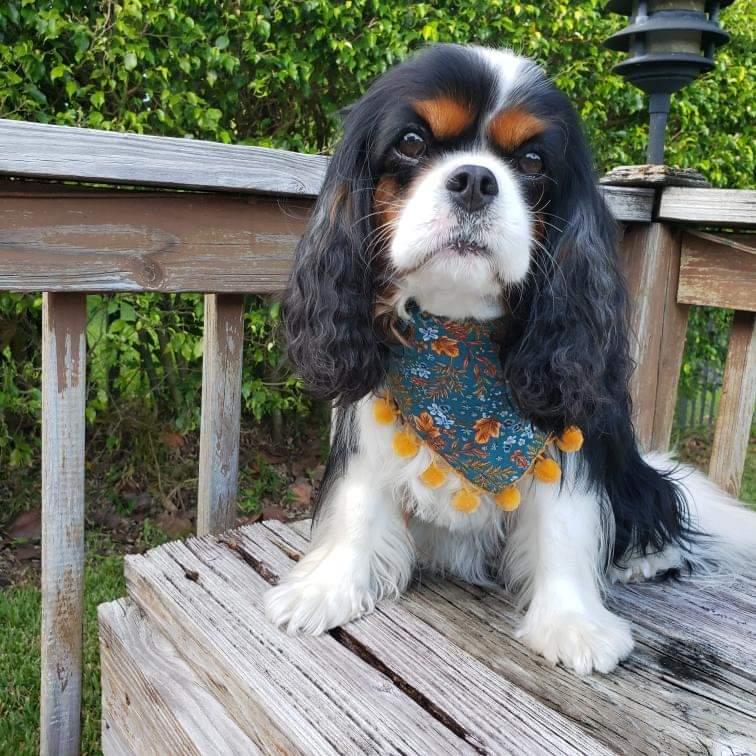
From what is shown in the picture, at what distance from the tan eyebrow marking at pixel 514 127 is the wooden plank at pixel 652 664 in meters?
0.84

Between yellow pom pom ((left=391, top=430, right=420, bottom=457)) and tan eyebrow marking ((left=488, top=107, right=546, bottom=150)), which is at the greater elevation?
tan eyebrow marking ((left=488, top=107, right=546, bottom=150))

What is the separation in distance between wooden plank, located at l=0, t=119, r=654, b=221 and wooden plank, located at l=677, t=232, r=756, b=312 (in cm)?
114

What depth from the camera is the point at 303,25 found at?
2.93 m

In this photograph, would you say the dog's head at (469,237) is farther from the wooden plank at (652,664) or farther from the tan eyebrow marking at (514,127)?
the wooden plank at (652,664)

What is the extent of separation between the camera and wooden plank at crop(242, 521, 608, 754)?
1021 millimetres

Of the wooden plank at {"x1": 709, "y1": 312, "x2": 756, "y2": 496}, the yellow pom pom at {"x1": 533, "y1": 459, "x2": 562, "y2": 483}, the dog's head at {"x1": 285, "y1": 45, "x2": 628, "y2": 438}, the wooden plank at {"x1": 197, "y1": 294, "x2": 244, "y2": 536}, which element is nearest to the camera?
the dog's head at {"x1": 285, "y1": 45, "x2": 628, "y2": 438}

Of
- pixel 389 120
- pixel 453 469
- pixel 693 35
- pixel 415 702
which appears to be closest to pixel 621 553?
pixel 453 469

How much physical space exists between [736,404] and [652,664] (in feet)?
3.77

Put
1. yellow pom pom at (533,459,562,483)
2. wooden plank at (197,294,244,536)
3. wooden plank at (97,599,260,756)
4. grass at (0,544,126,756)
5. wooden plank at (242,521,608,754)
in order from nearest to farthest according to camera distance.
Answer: wooden plank at (242,521,608,754) < wooden plank at (97,599,260,756) < yellow pom pom at (533,459,562,483) < wooden plank at (197,294,244,536) < grass at (0,544,126,756)

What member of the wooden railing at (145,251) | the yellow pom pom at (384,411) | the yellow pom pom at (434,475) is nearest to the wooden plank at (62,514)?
the wooden railing at (145,251)

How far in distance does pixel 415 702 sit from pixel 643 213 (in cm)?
151

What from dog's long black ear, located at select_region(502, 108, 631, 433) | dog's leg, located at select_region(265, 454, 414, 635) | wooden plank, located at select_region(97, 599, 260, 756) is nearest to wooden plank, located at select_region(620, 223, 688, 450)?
dog's long black ear, located at select_region(502, 108, 631, 433)

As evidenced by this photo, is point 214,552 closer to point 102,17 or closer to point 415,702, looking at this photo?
point 415,702

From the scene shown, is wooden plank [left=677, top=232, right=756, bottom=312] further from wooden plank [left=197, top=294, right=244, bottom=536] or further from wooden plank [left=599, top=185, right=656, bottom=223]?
wooden plank [left=197, top=294, right=244, bottom=536]
